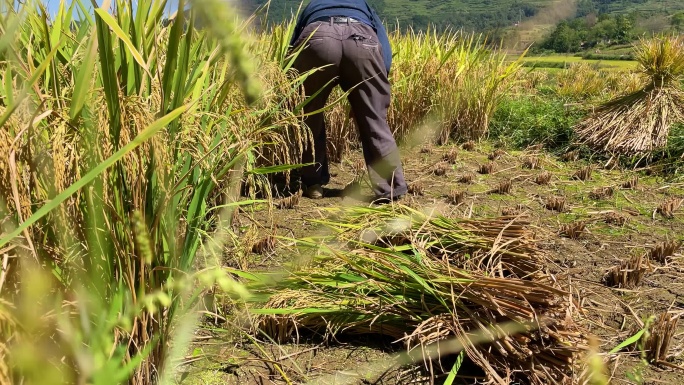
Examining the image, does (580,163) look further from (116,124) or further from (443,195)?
(116,124)

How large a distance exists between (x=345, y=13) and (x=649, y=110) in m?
3.45

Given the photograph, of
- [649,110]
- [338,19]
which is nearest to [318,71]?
[338,19]

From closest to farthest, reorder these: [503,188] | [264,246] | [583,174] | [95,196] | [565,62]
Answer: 1. [95,196]
2. [264,246]
3. [503,188]
4. [583,174]
5. [565,62]

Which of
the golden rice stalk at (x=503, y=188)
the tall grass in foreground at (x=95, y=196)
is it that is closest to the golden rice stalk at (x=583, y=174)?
the golden rice stalk at (x=503, y=188)

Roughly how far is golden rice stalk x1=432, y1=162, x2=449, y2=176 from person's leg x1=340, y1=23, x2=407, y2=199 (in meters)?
0.85

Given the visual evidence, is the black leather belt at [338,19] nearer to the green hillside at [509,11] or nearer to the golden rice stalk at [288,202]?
the green hillside at [509,11]

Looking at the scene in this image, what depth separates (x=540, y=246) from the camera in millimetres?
2693

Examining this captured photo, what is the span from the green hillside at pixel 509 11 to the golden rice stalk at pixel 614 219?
4.12 feet

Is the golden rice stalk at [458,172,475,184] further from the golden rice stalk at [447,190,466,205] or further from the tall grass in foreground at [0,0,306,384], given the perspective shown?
the tall grass in foreground at [0,0,306,384]

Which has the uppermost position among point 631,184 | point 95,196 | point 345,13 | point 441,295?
point 345,13

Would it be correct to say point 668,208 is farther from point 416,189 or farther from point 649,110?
point 649,110

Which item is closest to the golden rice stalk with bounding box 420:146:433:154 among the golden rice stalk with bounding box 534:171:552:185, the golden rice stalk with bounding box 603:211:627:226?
the golden rice stalk with bounding box 534:171:552:185

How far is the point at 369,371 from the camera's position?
170 centimetres

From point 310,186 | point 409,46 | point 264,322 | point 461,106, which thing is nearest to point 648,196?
point 461,106
